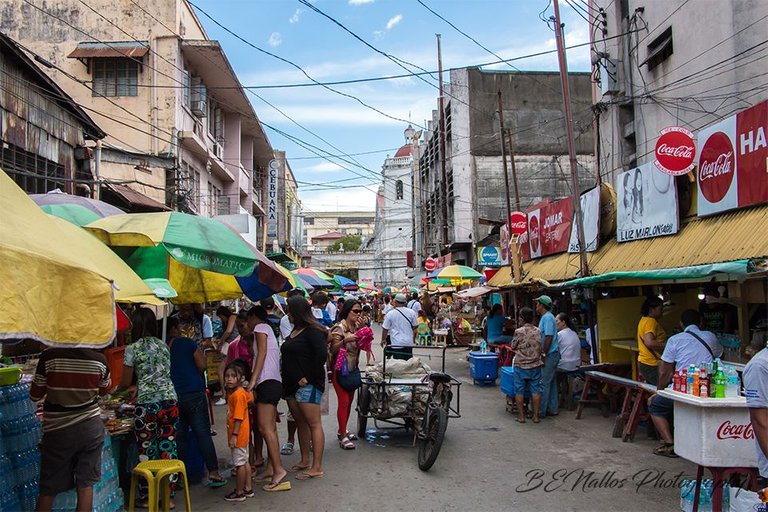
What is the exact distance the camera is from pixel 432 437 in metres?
6.92

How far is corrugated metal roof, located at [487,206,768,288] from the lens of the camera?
7852 millimetres

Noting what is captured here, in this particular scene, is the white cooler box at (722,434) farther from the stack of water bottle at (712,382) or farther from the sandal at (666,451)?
the sandal at (666,451)

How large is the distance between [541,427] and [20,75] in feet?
36.4

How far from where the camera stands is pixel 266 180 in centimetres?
3731

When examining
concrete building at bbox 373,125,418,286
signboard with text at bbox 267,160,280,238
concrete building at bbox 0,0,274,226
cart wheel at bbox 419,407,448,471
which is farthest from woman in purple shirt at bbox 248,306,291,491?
concrete building at bbox 373,125,418,286

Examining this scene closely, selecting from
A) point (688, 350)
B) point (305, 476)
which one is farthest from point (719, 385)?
point (305, 476)

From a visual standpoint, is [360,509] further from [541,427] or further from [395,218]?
[395,218]

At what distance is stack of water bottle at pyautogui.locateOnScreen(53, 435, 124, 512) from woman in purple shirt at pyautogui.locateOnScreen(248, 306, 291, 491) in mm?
1364

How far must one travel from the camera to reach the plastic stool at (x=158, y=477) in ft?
16.6

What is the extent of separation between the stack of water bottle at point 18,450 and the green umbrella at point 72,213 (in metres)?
1.94

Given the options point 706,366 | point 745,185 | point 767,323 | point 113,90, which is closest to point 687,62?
point 745,185

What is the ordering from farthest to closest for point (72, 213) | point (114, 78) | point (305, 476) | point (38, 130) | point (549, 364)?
point (114, 78) → point (38, 130) → point (549, 364) → point (305, 476) → point (72, 213)

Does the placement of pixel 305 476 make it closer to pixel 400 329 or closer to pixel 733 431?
pixel 733 431
